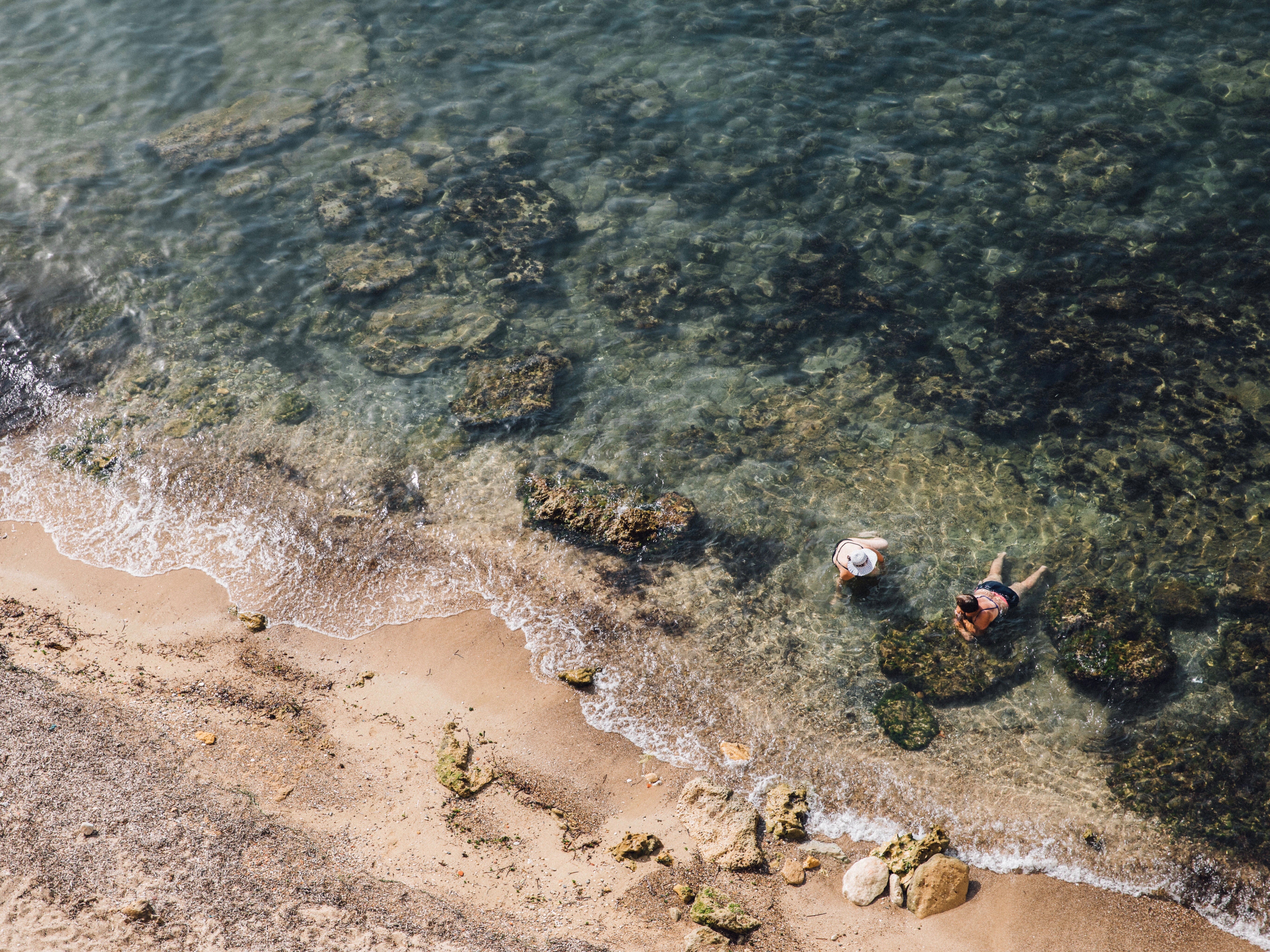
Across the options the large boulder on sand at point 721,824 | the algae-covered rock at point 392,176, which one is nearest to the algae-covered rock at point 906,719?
the large boulder on sand at point 721,824

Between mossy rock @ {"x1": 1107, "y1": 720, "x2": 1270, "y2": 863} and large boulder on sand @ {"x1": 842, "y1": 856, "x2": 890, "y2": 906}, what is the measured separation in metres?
3.25

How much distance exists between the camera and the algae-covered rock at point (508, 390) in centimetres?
1402

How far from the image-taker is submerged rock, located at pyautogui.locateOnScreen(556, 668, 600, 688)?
34.9ft

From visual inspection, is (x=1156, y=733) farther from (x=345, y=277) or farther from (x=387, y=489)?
(x=345, y=277)

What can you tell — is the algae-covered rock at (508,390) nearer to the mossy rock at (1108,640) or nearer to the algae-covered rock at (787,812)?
the algae-covered rock at (787,812)

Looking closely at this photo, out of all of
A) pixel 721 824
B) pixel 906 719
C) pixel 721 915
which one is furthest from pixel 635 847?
pixel 906 719

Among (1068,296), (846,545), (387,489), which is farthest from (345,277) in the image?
(1068,296)

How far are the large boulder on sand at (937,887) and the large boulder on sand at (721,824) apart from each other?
5.61ft

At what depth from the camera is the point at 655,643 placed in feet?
36.4

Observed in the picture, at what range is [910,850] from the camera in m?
8.87

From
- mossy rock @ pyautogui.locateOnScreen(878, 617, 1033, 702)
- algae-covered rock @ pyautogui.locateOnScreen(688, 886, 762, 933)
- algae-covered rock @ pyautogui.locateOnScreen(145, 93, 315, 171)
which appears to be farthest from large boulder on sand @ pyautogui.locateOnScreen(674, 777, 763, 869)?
algae-covered rock @ pyautogui.locateOnScreen(145, 93, 315, 171)

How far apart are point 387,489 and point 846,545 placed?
7.67 m

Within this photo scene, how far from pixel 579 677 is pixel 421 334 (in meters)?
8.34

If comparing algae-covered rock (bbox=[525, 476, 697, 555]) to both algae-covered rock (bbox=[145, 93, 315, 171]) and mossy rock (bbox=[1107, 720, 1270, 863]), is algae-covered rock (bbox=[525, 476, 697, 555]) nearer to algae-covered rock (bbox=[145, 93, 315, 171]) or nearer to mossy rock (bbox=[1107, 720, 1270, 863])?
mossy rock (bbox=[1107, 720, 1270, 863])
